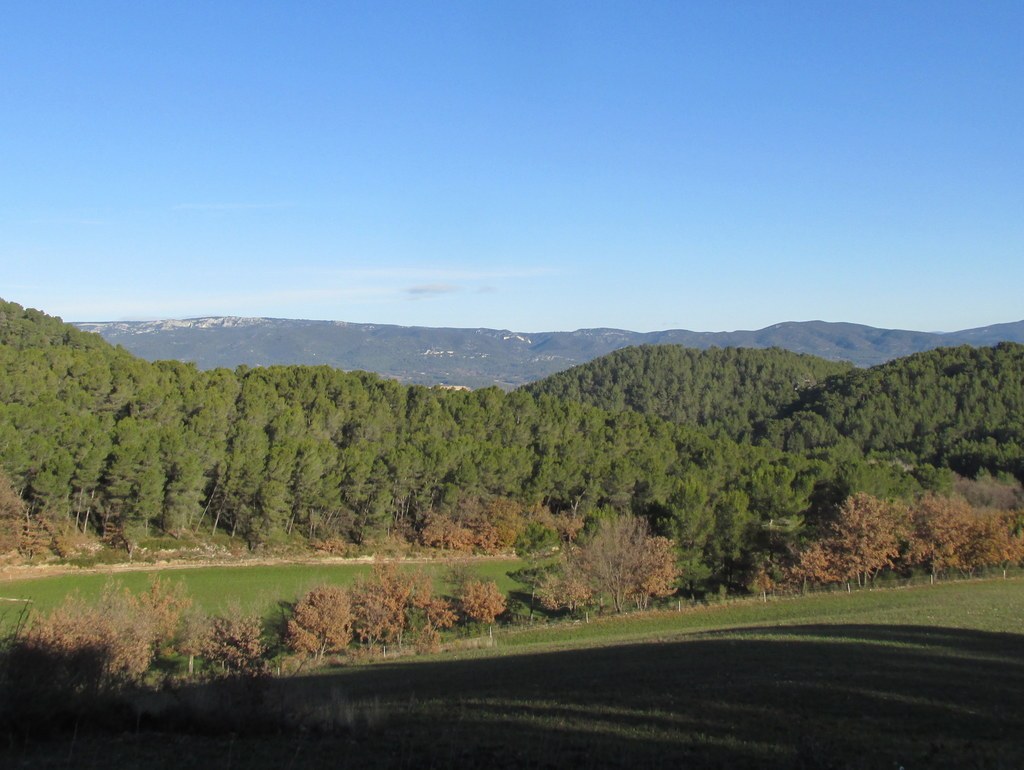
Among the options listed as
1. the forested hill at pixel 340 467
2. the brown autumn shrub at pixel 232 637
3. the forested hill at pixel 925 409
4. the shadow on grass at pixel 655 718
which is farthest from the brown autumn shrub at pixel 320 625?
the forested hill at pixel 925 409

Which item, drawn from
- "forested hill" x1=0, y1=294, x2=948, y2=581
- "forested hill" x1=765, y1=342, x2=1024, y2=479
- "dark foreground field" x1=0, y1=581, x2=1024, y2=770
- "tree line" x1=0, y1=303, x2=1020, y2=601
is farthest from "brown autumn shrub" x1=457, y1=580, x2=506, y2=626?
"forested hill" x1=765, y1=342, x2=1024, y2=479

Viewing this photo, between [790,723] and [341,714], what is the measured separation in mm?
5636

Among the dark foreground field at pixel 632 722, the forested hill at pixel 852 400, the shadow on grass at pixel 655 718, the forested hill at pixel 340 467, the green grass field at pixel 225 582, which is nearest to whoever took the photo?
the dark foreground field at pixel 632 722

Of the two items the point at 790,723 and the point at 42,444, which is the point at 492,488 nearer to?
the point at 42,444

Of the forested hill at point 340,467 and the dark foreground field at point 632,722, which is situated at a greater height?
the dark foreground field at point 632,722

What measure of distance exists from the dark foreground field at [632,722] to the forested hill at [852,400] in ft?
245

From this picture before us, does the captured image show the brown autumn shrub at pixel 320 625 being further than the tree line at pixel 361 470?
No

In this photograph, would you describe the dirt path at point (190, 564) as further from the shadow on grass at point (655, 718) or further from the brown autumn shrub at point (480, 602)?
the shadow on grass at point (655, 718)

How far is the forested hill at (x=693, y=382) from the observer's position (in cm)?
13700

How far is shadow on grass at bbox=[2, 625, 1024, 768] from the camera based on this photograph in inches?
338

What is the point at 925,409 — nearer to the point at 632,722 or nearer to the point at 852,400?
the point at 852,400

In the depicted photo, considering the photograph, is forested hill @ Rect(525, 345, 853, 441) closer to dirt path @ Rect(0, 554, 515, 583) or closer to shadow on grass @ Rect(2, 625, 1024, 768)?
dirt path @ Rect(0, 554, 515, 583)

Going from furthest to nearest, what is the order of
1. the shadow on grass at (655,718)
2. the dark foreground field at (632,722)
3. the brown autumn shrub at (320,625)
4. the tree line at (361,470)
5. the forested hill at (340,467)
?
the forested hill at (340,467), the tree line at (361,470), the brown autumn shrub at (320,625), the shadow on grass at (655,718), the dark foreground field at (632,722)

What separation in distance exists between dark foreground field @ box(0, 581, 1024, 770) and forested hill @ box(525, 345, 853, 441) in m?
113
